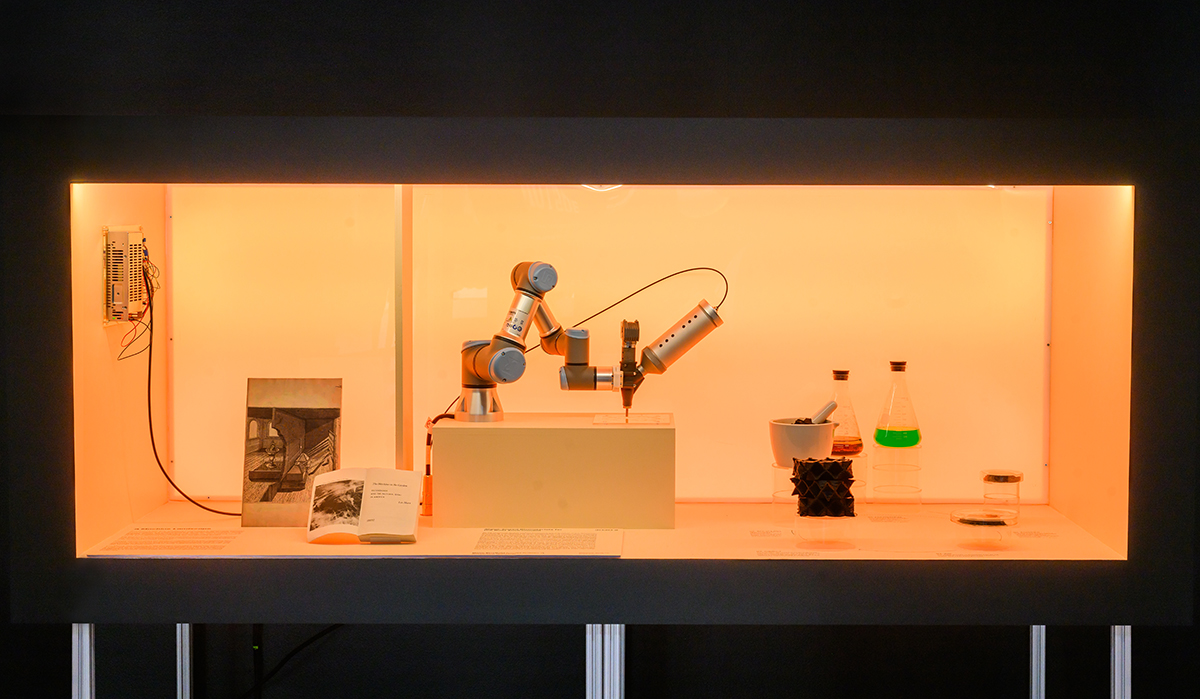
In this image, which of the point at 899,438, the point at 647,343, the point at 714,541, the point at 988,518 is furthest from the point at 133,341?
the point at 988,518

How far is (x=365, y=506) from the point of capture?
5.41ft

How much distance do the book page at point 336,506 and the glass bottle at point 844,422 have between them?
2.96 feet

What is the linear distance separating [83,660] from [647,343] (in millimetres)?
1187

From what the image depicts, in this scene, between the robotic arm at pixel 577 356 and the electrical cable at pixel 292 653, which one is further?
the electrical cable at pixel 292 653

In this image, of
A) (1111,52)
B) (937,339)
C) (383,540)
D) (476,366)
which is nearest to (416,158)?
(476,366)

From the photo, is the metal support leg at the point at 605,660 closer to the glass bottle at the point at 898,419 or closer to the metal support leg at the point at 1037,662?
the glass bottle at the point at 898,419

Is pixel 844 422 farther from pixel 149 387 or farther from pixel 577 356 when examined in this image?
pixel 149 387

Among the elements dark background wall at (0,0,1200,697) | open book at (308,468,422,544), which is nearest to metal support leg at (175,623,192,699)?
dark background wall at (0,0,1200,697)

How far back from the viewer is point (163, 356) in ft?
6.33

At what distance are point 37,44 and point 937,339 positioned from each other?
1.83 metres

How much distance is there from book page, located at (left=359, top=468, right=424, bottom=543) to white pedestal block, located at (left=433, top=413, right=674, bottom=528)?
0.05m

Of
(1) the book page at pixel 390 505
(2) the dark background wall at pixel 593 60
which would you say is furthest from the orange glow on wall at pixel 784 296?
(1) the book page at pixel 390 505

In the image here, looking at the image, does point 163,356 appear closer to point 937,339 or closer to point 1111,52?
point 937,339

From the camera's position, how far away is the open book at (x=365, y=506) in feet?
5.31
